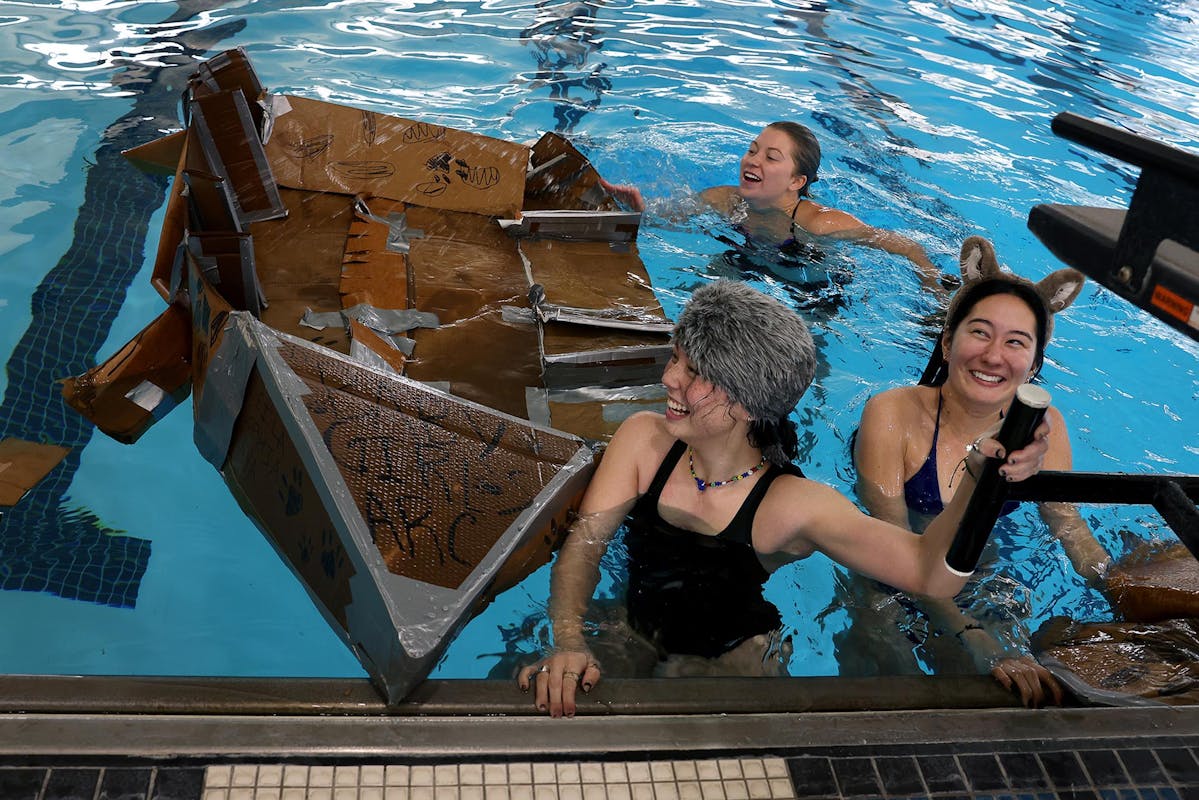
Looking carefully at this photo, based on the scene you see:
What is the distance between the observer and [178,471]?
10.7 ft

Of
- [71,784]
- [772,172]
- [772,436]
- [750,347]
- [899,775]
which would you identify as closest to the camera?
[71,784]

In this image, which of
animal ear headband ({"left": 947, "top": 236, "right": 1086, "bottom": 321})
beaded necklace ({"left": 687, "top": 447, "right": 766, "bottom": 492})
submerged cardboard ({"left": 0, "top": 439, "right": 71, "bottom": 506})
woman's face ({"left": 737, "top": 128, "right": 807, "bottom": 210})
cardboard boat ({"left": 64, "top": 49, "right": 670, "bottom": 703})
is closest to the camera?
cardboard boat ({"left": 64, "top": 49, "right": 670, "bottom": 703})

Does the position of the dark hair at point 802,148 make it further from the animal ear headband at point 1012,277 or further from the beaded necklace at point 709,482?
the beaded necklace at point 709,482

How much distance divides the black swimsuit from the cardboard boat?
0.91 ft

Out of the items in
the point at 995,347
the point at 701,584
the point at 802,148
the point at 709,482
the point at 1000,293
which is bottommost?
the point at 701,584

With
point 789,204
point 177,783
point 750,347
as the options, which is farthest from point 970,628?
point 789,204

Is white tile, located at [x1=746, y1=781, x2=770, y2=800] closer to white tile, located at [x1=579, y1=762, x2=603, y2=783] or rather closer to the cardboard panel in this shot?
white tile, located at [x1=579, y1=762, x2=603, y2=783]

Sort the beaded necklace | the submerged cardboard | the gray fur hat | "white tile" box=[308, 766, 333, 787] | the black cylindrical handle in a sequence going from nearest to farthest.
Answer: the black cylindrical handle < "white tile" box=[308, 766, 333, 787] < the gray fur hat < the beaded necklace < the submerged cardboard

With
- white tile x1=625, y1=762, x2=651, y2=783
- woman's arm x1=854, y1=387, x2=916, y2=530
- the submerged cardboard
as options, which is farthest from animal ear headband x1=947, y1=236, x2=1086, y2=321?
the submerged cardboard

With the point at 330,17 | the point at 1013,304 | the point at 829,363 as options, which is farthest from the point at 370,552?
the point at 330,17

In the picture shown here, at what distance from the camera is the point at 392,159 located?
3707 mm

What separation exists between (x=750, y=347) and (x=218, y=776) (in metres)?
1.39

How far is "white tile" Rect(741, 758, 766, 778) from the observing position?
182 centimetres

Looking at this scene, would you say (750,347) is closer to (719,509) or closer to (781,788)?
(719,509)
